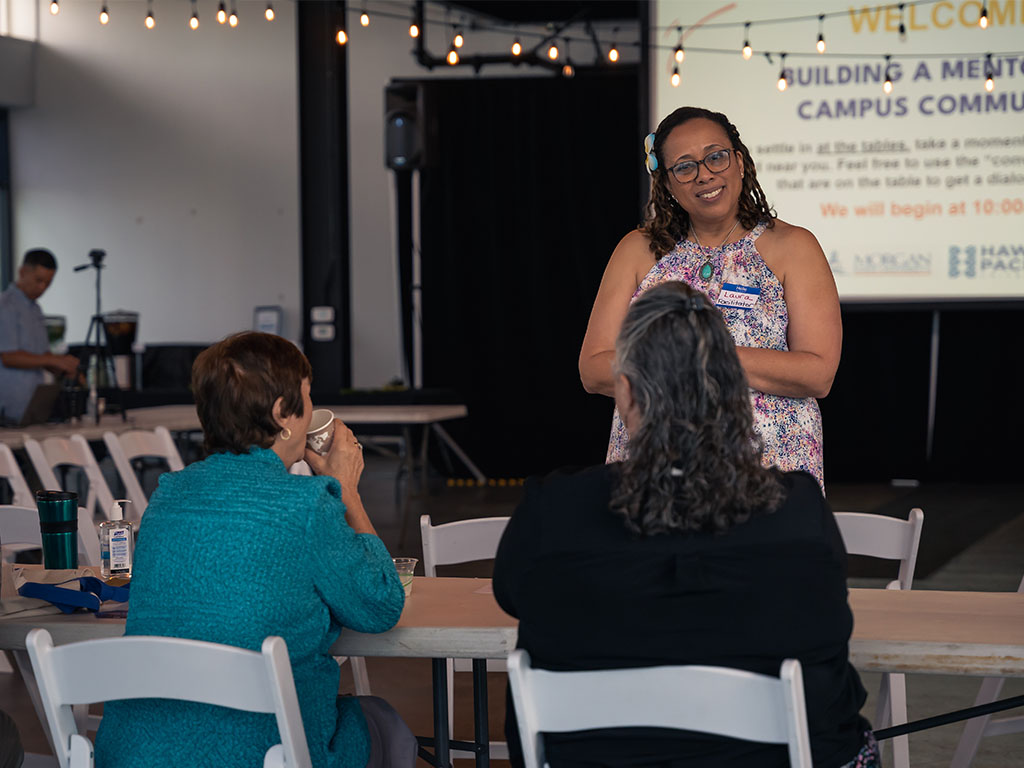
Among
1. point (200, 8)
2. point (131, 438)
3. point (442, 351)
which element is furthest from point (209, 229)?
point (131, 438)

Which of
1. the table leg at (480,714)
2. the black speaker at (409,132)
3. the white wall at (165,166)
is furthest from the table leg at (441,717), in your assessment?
the white wall at (165,166)

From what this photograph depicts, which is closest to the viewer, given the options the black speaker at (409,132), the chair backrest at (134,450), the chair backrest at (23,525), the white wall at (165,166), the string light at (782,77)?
the chair backrest at (23,525)

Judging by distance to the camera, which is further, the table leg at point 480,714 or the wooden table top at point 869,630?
the table leg at point 480,714

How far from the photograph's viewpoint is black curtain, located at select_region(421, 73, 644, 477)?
29.5ft

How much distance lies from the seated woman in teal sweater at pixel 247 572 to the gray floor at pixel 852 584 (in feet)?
4.48

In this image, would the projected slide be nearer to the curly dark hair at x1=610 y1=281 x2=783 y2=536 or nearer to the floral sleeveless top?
the floral sleeveless top

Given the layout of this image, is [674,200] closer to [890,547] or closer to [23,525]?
[890,547]

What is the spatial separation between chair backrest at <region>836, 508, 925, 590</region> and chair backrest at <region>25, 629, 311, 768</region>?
1.29 meters

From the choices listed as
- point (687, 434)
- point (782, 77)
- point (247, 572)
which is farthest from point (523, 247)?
point (687, 434)

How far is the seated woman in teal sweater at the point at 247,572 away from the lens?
1574mm

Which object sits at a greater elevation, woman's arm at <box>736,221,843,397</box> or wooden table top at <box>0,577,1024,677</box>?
woman's arm at <box>736,221,843,397</box>

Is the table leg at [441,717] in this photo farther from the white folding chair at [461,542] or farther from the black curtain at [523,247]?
the black curtain at [523,247]

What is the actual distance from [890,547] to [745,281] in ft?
2.13

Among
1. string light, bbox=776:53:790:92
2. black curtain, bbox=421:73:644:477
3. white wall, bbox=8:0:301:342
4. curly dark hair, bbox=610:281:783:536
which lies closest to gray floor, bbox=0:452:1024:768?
black curtain, bbox=421:73:644:477
